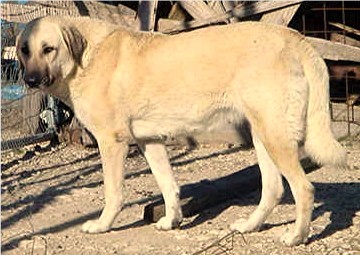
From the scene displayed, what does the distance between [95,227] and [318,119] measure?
67.6 inches

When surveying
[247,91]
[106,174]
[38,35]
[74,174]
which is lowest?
[74,174]

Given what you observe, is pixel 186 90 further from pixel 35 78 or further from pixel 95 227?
pixel 95 227

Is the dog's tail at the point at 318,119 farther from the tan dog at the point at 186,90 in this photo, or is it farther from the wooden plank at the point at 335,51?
the wooden plank at the point at 335,51

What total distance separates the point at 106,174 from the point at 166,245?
699 mm

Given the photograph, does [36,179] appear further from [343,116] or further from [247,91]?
[343,116]

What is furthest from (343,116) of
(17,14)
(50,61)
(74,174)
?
(50,61)

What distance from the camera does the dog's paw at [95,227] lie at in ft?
17.2

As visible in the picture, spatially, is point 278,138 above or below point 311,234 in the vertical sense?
above

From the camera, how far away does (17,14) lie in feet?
Answer: 29.9

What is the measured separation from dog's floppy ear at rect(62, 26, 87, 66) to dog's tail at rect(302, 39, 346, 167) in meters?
1.57

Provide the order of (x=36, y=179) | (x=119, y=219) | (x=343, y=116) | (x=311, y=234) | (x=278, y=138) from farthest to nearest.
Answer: (x=343, y=116) → (x=36, y=179) → (x=119, y=219) → (x=311, y=234) → (x=278, y=138)

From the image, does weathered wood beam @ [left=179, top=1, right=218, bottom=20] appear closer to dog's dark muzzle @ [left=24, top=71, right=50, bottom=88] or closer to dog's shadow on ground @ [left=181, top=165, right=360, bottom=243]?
dog's shadow on ground @ [left=181, top=165, right=360, bottom=243]

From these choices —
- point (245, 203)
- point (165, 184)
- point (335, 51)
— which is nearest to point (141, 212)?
point (165, 184)

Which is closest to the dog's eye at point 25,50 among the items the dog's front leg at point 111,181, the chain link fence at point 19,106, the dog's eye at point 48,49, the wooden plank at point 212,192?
the dog's eye at point 48,49
